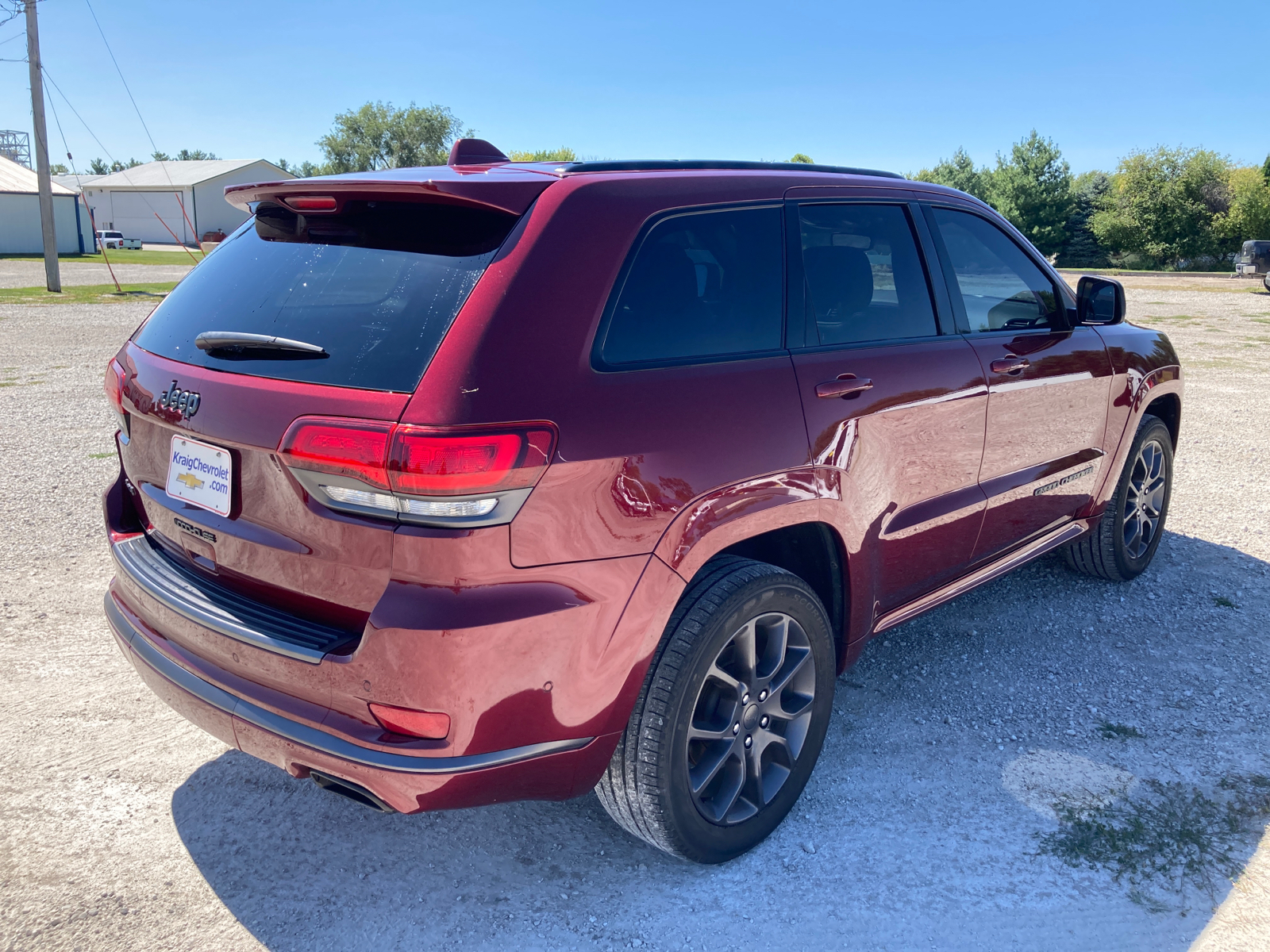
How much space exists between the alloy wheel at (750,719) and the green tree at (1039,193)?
47.3 meters

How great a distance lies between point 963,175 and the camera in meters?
50.5

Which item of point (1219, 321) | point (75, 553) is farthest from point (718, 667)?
point (1219, 321)

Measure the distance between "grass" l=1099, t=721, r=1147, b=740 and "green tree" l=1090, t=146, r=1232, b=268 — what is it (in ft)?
154

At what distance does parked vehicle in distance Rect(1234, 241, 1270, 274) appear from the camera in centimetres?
3003

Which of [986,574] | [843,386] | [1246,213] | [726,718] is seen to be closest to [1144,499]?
[986,574]

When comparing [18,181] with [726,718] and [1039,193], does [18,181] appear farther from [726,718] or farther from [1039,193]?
[726,718]

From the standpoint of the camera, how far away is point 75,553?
15.7 feet

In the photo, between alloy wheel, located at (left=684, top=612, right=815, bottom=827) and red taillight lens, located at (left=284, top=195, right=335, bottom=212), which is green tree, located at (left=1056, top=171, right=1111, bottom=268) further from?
red taillight lens, located at (left=284, top=195, right=335, bottom=212)

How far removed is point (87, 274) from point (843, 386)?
3479cm

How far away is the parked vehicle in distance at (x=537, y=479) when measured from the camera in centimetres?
198

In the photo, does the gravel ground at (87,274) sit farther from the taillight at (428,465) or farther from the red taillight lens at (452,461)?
the red taillight lens at (452,461)

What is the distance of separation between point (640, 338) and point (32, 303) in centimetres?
2177

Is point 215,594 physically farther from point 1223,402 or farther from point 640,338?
point 1223,402

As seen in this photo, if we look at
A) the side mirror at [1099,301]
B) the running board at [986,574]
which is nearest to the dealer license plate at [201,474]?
the running board at [986,574]
